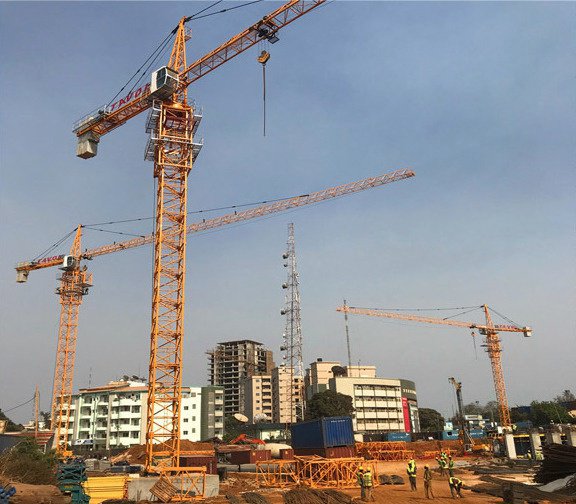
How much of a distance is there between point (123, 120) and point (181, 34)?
9.02 metres

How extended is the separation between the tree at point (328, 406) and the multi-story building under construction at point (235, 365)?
68874 millimetres

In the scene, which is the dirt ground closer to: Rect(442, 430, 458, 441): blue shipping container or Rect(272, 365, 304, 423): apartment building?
Rect(442, 430, 458, 441): blue shipping container

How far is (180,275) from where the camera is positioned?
32.2 meters

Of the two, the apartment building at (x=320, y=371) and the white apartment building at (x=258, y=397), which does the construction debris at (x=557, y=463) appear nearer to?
the apartment building at (x=320, y=371)

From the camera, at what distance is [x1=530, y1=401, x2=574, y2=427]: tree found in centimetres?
8588

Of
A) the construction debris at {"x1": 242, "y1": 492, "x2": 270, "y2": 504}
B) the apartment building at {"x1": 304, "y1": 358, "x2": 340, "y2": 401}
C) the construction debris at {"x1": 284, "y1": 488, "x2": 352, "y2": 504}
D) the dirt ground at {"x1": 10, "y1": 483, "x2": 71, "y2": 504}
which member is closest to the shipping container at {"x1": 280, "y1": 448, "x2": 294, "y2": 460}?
the construction debris at {"x1": 242, "y1": 492, "x2": 270, "y2": 504}

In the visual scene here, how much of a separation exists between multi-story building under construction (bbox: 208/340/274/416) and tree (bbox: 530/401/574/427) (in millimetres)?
79805

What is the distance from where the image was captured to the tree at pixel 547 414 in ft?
282

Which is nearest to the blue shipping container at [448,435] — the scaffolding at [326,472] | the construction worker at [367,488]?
the scaffolding at [326,472]

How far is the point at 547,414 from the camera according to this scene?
8862 cm

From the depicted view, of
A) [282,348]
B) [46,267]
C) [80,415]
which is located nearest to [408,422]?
→ [282,348]

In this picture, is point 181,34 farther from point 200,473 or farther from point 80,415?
point 80,415

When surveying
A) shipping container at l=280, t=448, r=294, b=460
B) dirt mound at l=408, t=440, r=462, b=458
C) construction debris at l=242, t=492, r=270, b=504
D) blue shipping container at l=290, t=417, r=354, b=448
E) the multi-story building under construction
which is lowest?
dirt mound at l=408, t=440, r=462, b=458

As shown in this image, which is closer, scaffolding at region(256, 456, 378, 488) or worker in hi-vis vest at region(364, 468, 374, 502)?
worker in hi-vis vest at region(364, 468, 374, 502)
